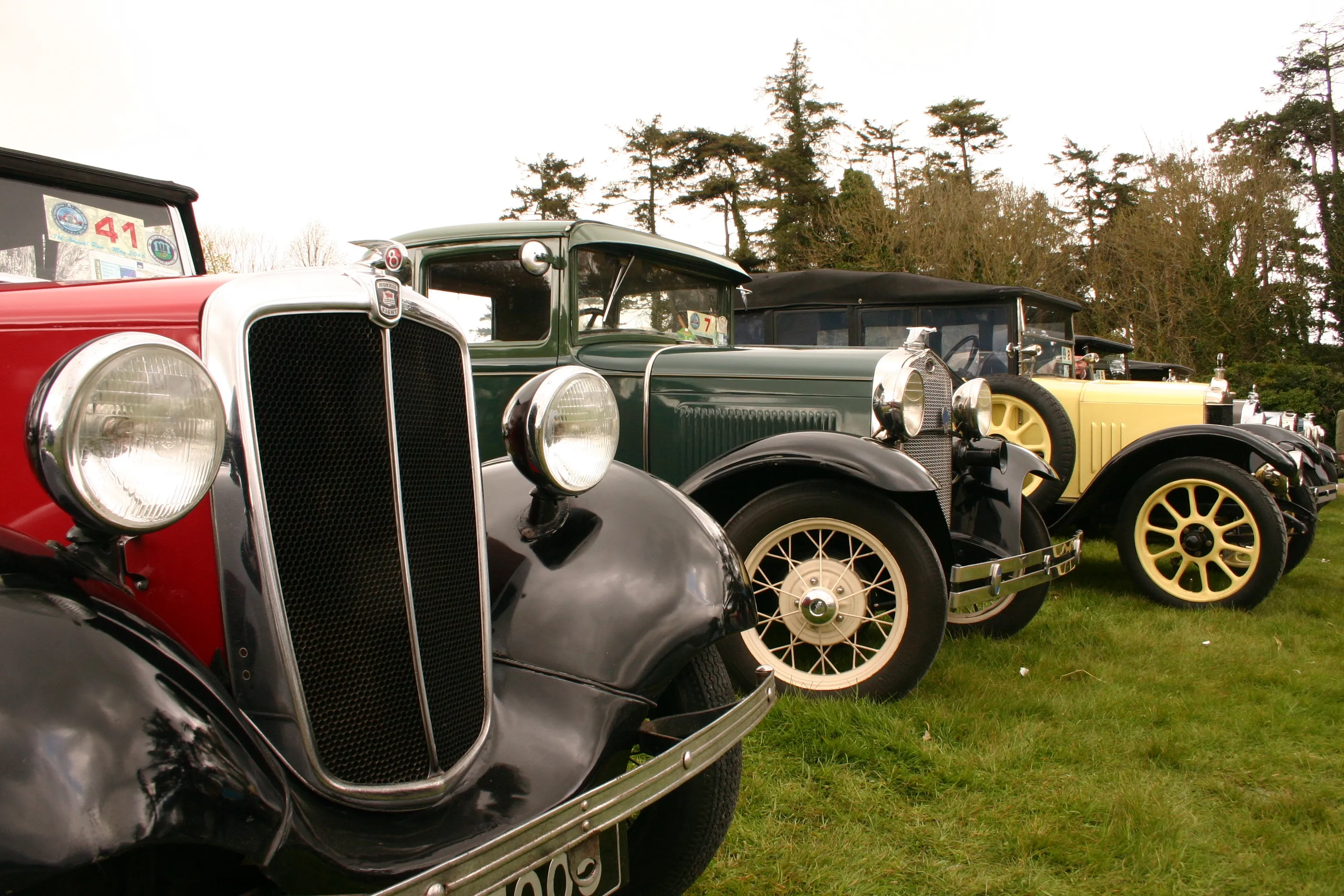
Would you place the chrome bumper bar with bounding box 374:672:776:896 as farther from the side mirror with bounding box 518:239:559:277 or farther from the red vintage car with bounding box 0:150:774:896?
the side mirror with bounding box 518:239:559:277

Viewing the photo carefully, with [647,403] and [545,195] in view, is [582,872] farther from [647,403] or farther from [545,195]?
[545,195]

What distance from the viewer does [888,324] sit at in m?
7.43

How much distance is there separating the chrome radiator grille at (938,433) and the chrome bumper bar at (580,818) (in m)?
2.38

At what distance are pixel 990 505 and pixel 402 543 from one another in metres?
3.32

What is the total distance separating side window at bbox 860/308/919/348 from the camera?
7.32 meters

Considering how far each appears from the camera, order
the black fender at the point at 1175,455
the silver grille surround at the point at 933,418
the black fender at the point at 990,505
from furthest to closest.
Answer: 1. the black fender at the point at 1175,455
2. the black fender at the point at 990,505
3. the silver grille surround at the point at 933,418

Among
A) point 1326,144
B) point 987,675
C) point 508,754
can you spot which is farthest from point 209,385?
point 1326,144

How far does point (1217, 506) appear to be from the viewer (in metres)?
4.88

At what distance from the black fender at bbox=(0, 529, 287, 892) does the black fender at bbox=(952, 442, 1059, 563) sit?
334 cm

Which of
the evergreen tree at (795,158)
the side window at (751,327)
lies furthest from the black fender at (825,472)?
the evergreen tree at (795,158)

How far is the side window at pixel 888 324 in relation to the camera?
7321 millimetres

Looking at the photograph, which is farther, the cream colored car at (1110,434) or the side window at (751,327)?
the side window at (751,327)

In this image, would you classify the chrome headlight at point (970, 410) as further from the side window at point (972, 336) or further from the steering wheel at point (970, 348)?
the steering wheel at point (970, 348)

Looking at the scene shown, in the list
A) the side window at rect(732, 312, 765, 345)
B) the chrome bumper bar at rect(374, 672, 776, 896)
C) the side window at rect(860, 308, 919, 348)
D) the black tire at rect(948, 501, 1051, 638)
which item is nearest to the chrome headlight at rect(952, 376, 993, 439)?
the black tire at rect(948, 501, 1051, 638)
